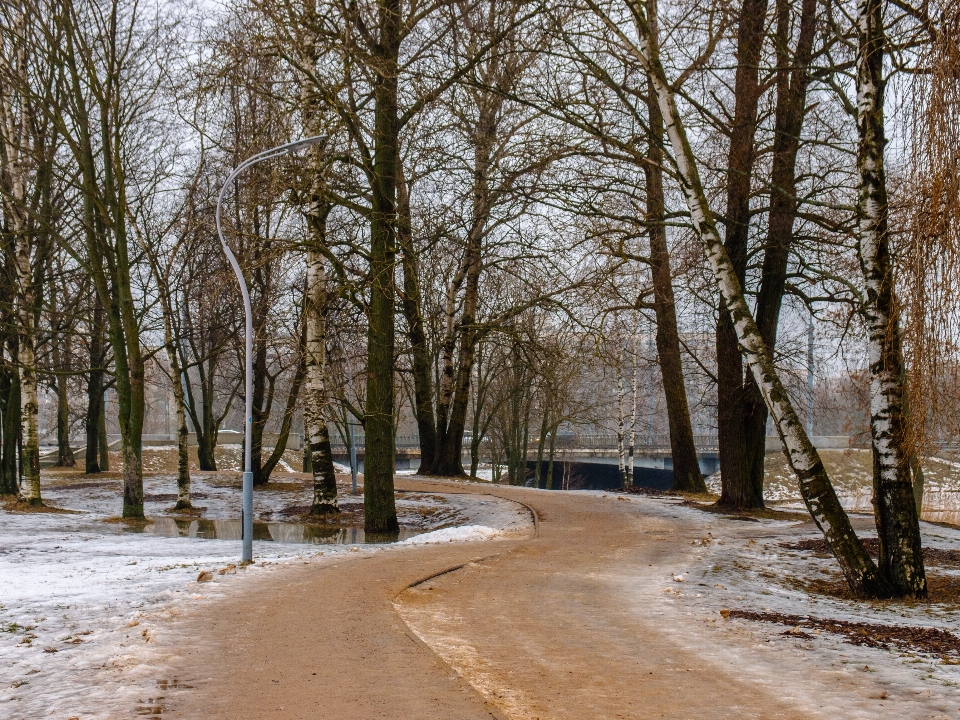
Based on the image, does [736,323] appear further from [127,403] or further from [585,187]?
[127,403]

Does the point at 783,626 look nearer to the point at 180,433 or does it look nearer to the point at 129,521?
the point at 129,521

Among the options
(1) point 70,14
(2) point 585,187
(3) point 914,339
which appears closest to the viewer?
(3) point 914,339

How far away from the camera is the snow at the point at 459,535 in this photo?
603 inches

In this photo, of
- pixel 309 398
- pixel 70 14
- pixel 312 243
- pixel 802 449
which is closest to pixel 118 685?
pixel 802 449

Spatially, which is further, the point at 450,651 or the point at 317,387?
the point at 317,387

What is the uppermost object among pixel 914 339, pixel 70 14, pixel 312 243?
pixel 70 14

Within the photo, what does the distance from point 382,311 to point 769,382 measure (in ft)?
26.7

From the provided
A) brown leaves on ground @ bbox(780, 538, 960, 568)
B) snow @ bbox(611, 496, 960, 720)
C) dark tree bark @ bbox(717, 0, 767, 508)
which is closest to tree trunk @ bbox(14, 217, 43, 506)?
snow @ bbox(611, 496, 960, 720)

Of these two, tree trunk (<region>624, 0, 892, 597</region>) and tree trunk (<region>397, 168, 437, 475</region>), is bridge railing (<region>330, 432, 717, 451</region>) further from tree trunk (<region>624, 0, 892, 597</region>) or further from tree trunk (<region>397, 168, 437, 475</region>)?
tree trunk (<region>624, 0, 892, 597</region>)

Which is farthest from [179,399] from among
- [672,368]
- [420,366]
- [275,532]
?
[672,368]

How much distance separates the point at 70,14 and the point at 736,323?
637 inches

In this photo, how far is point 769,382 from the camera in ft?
35.9

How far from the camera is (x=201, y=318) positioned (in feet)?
96.5

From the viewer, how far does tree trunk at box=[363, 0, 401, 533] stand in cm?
1625
